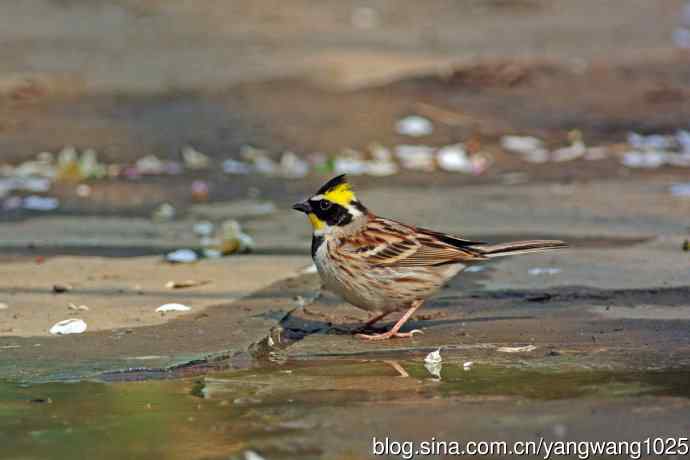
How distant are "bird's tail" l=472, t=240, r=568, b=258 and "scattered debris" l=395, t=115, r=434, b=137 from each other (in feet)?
23.0

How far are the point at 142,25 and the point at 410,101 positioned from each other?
419 cm

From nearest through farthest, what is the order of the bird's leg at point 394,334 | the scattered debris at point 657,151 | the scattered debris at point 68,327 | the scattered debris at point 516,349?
the scattered debris at point 516,349 → the scattered debris at point 68,327 → the bird's leg at point 394,334 → the scattered debris at point 657,151

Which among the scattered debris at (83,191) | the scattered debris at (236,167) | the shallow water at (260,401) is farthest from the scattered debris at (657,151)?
the shallow water at (260,401)

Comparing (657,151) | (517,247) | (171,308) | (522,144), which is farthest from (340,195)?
(657,151)

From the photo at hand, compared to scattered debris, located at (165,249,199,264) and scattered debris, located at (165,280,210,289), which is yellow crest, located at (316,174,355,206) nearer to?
scattered debris, located at (165,280,210,289)

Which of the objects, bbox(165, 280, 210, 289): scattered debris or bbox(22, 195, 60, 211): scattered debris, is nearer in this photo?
bbox(165, 280, 210, 289): scattered debris

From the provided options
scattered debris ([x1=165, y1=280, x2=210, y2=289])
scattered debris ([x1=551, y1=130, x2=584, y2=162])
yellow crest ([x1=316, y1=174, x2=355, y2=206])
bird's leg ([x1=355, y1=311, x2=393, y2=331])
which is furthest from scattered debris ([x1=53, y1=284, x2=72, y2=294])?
scattered debris ([x1=551, y1=130, x2=584, y2=162])

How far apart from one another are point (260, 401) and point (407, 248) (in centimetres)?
203

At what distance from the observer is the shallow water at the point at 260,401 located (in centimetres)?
490

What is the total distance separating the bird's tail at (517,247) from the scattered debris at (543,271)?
1.29 m

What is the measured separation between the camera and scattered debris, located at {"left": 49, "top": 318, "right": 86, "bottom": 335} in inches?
271

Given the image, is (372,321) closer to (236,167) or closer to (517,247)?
(517,247)

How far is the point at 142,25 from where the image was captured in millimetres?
17469

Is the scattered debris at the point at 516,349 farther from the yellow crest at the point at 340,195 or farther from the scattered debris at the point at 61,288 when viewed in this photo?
the scattered debris at the point at 61,288
